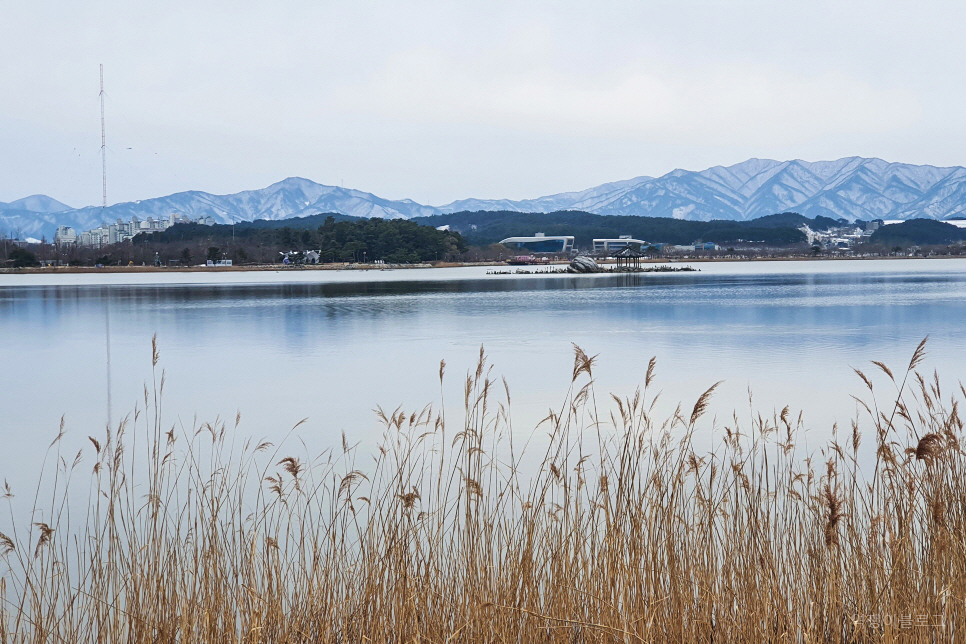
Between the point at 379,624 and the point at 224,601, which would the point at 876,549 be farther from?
the point at 224,601

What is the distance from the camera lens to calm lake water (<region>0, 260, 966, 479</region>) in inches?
476

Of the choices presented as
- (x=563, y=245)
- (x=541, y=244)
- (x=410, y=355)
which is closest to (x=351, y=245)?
(x=541, y=244)

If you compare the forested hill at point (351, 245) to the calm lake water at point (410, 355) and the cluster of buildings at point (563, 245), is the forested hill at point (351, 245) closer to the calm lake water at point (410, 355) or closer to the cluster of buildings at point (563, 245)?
the cluster of buildings at point (563, 245)

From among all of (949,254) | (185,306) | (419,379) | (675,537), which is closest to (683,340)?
(419,379)

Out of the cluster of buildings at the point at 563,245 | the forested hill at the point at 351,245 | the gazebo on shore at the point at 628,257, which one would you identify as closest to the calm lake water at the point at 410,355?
the gazebo on shore at the point at 628,257

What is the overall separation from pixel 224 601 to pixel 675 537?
238 centimetres

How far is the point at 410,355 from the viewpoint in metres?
19.1

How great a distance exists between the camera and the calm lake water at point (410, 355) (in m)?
12.1

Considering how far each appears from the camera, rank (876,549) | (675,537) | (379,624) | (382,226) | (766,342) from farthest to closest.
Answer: (382,226), (766,342), (675,537), (876,549), (379,624)

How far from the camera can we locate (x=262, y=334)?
23938mm

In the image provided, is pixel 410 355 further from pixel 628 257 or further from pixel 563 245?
pixel 563 245

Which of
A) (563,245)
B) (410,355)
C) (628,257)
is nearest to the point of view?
(410,355)

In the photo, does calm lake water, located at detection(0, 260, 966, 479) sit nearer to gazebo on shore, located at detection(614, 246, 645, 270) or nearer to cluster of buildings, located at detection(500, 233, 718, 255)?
gazebo on shore, located at detection(614, 246, 645, 270)

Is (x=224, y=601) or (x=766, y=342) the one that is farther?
(x=766, y=342)
